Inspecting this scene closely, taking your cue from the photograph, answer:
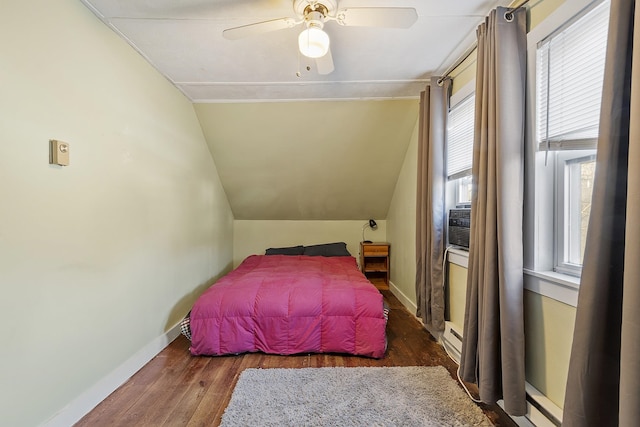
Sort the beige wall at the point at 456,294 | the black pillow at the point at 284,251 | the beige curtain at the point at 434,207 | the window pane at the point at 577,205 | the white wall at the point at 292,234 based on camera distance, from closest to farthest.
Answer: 1. the window pane at the point at 577,205
2. the beige wall at the point at 456,294
3. the beige curtain at the point at 434,207
4. the black pillow at the point at 284,251
5. the white wall at the point at 292,234

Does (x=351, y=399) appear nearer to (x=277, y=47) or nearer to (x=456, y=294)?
(x=456, y=294)

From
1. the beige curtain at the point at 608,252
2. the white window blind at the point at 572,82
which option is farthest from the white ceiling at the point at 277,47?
the beige curtain at the point at 608,252

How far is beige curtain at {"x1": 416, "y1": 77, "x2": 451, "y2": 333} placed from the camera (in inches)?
88.6

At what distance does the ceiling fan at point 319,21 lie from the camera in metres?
1.35

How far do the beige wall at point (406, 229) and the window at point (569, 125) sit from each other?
4.94ft

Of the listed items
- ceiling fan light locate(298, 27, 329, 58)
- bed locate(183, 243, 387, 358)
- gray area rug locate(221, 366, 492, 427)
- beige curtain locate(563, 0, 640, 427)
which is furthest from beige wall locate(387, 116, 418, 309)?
beige curtain locate(563, 0, 640, 427)

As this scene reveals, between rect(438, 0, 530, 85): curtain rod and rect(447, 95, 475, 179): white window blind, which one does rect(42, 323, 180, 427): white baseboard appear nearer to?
rect(447, 95, 475, 179): white window blind

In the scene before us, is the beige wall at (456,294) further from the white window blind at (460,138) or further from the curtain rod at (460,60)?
the curtain rod at (460,60)

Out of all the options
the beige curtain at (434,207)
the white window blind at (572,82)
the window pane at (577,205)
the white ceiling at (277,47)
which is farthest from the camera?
the beige curtain at (434,207)

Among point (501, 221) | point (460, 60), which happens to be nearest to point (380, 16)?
point (460, 60)

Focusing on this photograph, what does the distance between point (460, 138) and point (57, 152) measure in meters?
2.59

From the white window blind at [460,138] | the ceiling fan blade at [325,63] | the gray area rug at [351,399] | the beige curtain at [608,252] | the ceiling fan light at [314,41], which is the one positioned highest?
the ceiling fan blade at [325,63]

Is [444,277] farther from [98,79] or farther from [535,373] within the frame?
[98,79]

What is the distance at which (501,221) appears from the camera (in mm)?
1394
